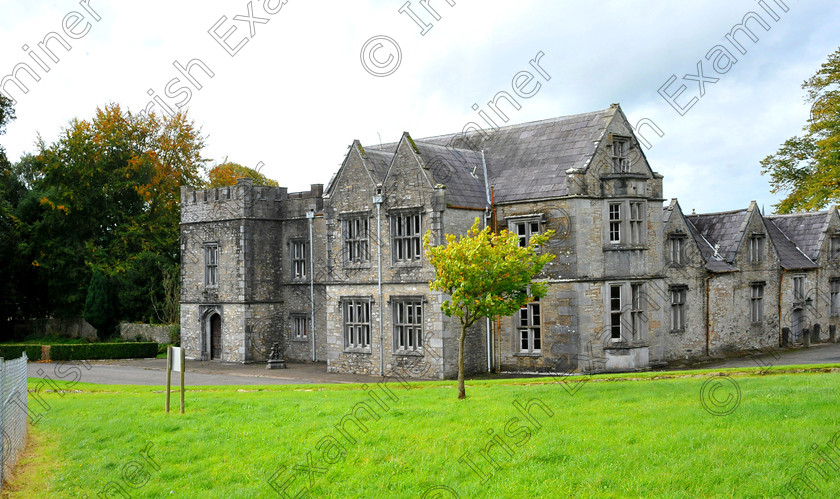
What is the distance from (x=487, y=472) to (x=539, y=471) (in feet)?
2.86

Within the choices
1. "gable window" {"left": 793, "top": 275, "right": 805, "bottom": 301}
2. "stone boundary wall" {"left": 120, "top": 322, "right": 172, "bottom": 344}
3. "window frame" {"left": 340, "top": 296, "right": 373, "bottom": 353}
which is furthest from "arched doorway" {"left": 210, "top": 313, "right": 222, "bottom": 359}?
"gable window" {"left": 793, "top": 275, "right": 805, "bottom": 301}

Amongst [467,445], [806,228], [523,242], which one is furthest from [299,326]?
[806,228]

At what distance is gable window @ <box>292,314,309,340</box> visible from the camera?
40.4m

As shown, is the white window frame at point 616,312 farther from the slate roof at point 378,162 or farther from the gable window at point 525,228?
the slate roof at point 378,162

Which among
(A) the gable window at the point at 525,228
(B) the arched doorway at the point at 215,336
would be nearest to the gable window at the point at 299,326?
(B) the arched doorway at the point at 215,336

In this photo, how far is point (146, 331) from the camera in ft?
153

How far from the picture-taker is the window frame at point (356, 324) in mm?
33344

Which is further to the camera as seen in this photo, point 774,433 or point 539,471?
point 774,433

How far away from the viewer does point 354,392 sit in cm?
2472

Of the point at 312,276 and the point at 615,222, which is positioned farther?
the point at 312,276

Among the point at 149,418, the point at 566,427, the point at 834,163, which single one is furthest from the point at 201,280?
the point at 834,163

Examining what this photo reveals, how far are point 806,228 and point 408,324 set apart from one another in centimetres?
2364

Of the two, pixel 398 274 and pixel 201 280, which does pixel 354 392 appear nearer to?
pixel 398 274

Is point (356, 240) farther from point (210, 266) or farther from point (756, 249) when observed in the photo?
point (756, 249)
